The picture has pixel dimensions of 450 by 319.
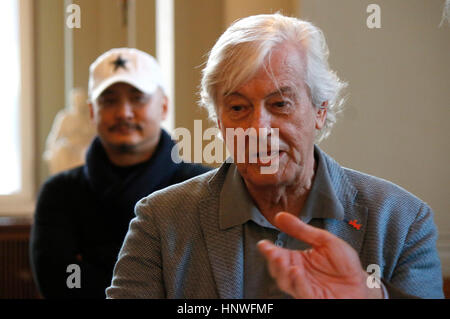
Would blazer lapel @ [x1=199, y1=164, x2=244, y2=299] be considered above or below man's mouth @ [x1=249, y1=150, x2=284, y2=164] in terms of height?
below

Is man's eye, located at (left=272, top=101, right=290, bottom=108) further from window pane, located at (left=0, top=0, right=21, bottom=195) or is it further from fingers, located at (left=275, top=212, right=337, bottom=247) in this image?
window pane, located at (left=0, top=0, right=21, bottom=195)

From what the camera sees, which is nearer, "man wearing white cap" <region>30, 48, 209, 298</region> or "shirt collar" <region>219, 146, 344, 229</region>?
"shirt collar" <region>219, 146, 344, 229</region>

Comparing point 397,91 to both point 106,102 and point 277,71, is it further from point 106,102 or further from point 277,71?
point 106,102

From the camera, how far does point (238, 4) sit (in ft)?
4.15

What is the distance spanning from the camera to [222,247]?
1104 mm

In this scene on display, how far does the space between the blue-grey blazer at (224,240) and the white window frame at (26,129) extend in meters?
3.21

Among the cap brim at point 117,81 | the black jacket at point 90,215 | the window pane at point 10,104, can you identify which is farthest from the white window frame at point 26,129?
the cap brim at point 117,81

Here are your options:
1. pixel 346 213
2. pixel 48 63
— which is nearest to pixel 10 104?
pixel 48 63

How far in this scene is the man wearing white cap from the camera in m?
1.76

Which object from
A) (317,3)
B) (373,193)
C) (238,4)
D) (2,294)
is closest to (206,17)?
(238,4)

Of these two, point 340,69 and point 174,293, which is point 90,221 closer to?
point 174,293

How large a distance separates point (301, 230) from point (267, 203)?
24cm

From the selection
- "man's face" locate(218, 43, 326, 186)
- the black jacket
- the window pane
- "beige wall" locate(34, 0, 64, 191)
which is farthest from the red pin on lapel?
the window pane

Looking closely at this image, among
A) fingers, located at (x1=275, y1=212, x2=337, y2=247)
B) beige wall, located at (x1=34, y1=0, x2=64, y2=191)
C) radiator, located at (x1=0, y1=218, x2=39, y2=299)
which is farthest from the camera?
beige wall, located at (x1=34, y1=0, x2=64, y2=191)
